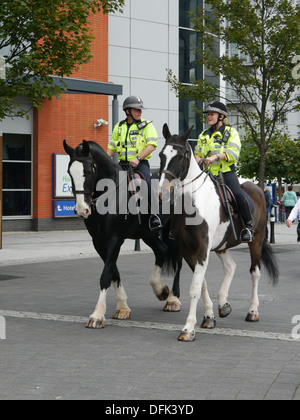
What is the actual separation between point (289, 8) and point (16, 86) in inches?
358

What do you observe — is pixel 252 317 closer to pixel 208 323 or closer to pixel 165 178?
pixel 208 323

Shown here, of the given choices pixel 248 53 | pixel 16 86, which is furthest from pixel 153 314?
pixel 248 53

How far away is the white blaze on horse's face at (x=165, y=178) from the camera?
667 cm

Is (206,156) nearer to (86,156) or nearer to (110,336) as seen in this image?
(86,156)

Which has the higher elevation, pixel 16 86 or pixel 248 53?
pixel 248 53

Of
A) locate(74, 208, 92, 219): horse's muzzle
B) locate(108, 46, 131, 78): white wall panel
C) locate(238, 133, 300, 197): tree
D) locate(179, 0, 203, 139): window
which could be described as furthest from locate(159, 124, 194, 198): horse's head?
locate(238, 133, 300, 197): tree

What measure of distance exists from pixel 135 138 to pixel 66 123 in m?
18.6

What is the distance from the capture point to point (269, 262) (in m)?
8.55

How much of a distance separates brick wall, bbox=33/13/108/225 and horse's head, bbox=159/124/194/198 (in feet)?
62.3

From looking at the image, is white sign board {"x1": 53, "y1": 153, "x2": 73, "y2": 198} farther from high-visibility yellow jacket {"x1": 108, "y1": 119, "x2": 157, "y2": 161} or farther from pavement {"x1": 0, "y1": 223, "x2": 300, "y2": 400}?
high-visibility yellow jacket {"x1": 108, "y1": 119, "x2": 157, "y2": 161}

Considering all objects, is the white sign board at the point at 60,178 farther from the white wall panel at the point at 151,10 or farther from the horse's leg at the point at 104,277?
the horse's leg at the point at 104,277

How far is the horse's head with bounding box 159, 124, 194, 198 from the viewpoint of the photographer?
671cm

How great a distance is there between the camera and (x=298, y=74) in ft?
56.3

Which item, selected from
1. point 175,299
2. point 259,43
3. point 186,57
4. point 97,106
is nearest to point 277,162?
point 186,57
